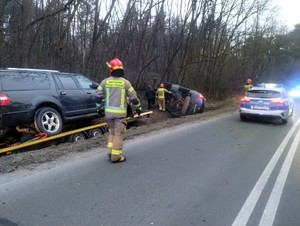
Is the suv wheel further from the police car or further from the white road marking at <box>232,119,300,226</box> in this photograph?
the police car

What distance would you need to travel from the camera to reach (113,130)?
646 cm

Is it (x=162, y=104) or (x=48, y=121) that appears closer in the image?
(x=48, y=121)

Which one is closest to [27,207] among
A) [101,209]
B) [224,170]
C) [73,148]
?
[101,209]

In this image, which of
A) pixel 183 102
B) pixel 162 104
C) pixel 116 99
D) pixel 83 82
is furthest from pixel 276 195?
pixel 162 104

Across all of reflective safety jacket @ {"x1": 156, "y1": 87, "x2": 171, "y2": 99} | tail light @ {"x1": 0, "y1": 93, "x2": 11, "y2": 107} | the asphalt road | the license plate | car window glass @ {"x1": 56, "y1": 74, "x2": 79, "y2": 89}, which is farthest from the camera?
reflective safety jacket @ {"x1": 156, "y1": 87, "x2": 171, "y2": 99}

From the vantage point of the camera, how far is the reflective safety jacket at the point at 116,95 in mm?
6305

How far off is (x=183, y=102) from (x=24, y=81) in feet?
31.2

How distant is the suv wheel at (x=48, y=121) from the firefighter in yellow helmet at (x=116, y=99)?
269cm

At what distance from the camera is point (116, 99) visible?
634 centimetres

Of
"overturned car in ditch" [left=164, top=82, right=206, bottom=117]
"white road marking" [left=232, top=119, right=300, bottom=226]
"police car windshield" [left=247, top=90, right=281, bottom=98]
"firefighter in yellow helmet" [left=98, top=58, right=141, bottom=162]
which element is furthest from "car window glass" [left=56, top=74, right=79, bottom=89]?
"police car windshield" [left=247, top=90, right=281, bottom=98]

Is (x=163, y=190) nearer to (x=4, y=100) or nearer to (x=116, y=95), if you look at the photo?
(x=116, y=95)

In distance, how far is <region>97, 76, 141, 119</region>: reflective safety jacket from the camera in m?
6.30

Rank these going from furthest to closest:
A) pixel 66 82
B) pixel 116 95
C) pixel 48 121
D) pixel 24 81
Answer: pixel 66 82 < pixel 48 121 < pixel 24 81 < pixel 116 95

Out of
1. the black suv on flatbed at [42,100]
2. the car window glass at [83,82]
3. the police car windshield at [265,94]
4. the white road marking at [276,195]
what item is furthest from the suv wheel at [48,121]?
the police car windshield at [265,94]
